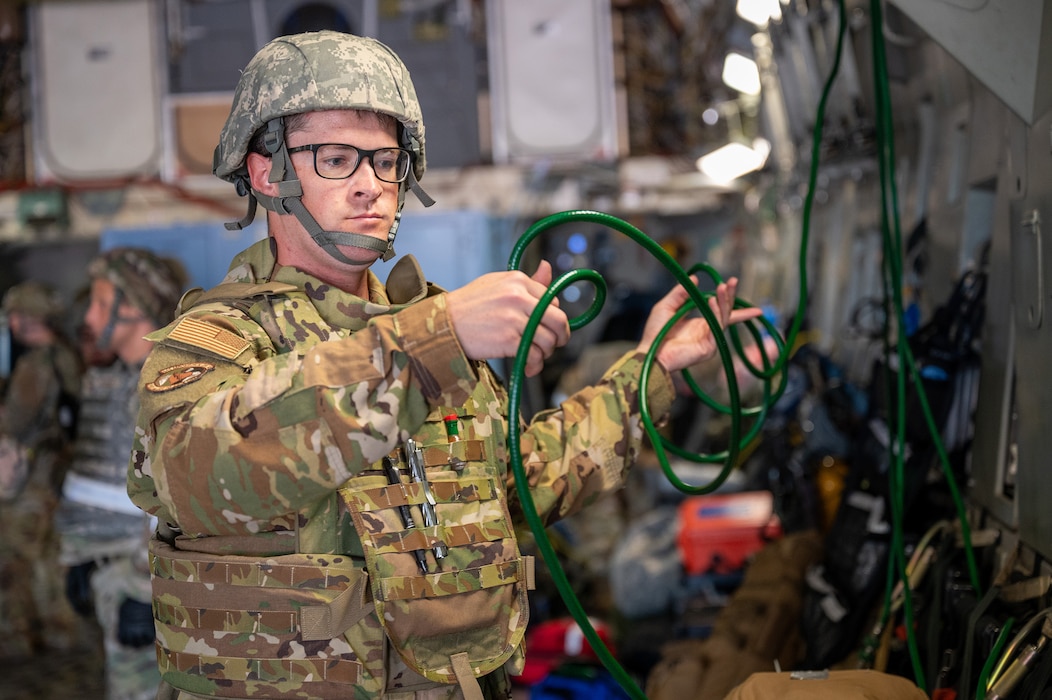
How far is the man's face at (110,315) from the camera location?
389 centimetres

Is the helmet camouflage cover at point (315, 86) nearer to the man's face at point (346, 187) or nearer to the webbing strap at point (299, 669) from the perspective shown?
the man's face at point (346, 187)

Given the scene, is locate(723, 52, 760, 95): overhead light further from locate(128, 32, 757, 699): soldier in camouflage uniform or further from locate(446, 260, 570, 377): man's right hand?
locate(446, 260, 570, 377): man's right hand

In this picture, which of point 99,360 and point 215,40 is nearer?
point 99,360

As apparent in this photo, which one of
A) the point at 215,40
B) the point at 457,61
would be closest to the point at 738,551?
the point at 457,61

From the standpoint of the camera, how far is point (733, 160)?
6867mm

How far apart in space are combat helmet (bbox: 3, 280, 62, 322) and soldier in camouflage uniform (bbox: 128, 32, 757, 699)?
4622 millimetres

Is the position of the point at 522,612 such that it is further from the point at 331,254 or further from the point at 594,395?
the point at 331,254

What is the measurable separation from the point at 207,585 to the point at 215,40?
22.5 ft

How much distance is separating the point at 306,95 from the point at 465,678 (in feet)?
3.38

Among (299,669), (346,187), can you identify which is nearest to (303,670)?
(299,669)

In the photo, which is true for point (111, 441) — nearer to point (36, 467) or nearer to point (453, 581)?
point (36, 467)

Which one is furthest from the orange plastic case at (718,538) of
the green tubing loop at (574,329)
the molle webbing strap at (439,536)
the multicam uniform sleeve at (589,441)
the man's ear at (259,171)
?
the man's ear at (259,171)

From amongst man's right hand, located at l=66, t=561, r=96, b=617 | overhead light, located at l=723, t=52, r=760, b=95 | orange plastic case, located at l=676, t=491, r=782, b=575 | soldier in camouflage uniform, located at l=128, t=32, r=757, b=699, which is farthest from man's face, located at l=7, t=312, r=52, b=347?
soldier in camouflage uniform, located at l=128, t=32, r=757, b=699

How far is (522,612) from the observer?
1.85 meters
